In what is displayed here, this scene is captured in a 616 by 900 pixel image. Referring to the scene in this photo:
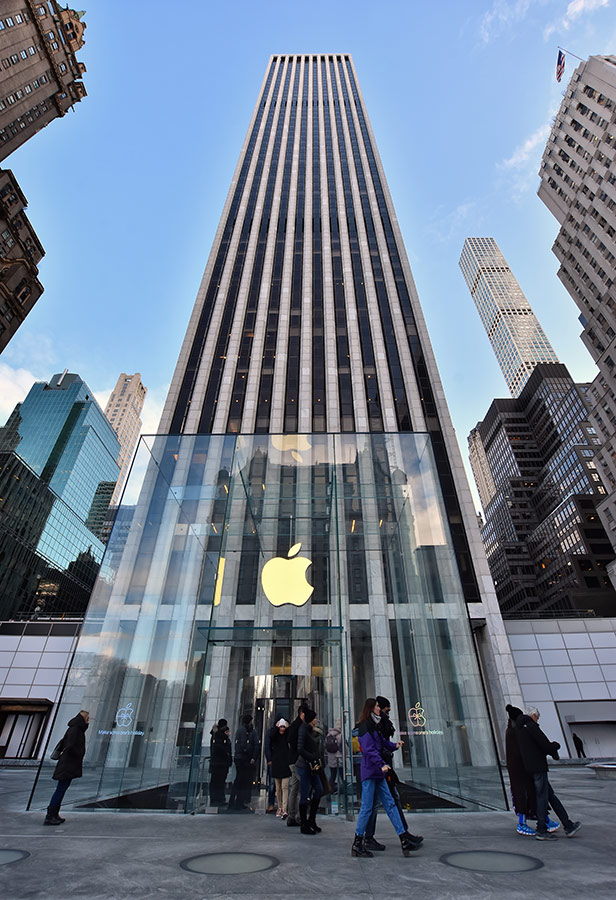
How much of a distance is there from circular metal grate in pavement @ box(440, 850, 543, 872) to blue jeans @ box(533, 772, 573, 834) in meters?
1.11

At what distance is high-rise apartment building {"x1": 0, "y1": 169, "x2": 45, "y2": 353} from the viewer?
56.4 metres

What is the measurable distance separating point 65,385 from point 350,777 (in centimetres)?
12749

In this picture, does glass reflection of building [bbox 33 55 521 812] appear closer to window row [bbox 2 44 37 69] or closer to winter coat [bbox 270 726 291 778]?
winter coat [bbox 270 726 291 778]

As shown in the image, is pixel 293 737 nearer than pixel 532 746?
No

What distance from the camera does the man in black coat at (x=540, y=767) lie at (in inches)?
234

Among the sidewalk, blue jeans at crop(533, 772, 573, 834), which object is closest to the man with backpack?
the sidewalk

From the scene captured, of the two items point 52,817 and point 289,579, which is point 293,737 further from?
point 289,579

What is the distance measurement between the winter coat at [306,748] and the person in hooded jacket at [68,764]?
12.7 ft

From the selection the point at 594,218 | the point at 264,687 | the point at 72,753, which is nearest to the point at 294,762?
the point at 72,753

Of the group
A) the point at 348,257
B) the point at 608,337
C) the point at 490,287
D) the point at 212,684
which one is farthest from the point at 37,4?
the point at 490,287

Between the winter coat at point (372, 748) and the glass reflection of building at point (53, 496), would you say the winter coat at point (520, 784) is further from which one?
the glass reflection of building at point (53, 496)

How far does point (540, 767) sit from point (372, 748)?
8.07 feet

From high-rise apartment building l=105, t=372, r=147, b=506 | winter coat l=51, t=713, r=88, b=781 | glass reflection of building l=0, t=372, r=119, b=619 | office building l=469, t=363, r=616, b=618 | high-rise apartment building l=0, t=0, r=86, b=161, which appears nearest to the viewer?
winter coat l=51, t=713, r=88, b=781

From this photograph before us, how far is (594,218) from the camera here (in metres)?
65.6
